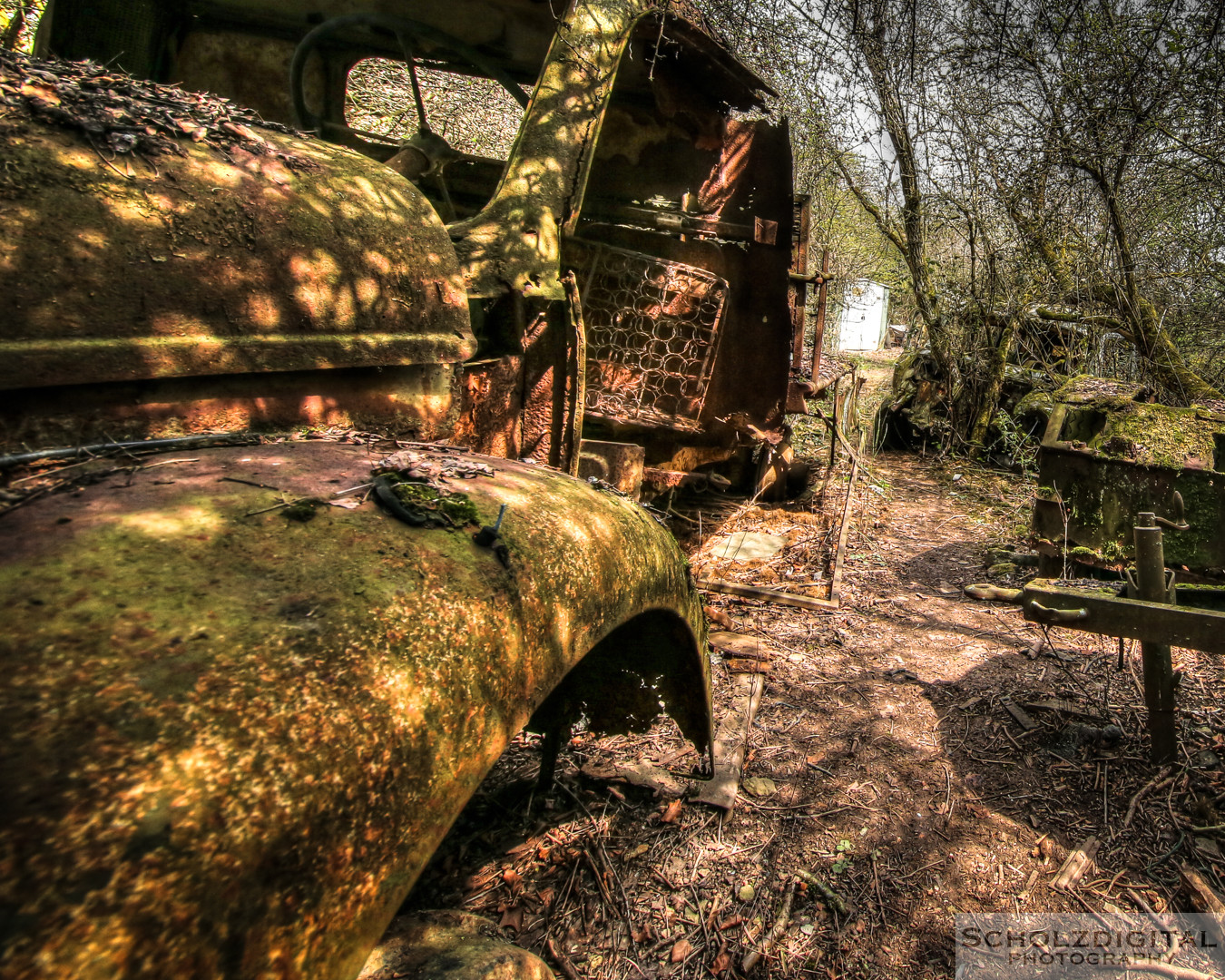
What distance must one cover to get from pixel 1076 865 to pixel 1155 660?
83 centimetres

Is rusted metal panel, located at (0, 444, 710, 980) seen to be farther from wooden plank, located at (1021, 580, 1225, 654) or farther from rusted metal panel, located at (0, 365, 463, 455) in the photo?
wooden plank, located at (1021, 580, 1225, 654)

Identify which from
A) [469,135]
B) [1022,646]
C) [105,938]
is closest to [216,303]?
[105,938]

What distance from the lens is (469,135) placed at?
902 cm

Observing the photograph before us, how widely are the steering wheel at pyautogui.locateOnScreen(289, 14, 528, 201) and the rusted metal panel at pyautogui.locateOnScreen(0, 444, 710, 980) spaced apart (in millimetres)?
2273

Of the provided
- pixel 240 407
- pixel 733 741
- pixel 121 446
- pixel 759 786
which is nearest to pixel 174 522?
pixel 121 446

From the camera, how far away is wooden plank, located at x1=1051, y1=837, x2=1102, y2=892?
7.14 feet

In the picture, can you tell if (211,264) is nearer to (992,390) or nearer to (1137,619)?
(1137,619)

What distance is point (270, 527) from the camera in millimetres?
996

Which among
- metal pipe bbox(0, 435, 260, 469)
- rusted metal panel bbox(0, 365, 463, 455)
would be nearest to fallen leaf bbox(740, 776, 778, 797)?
rusted metal panel bbox(0, 365, 463, 455)

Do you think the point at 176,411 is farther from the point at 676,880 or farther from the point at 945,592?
the point at 945,592

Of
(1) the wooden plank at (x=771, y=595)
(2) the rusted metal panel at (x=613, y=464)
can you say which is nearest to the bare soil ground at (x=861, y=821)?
(1) the wooden plank at (x=771, y=595)

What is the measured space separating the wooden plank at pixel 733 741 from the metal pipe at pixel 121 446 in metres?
1.77

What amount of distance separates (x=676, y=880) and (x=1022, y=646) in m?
2.58

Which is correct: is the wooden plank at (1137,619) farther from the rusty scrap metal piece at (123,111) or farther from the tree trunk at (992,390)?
the tree trunk at (992,390)
